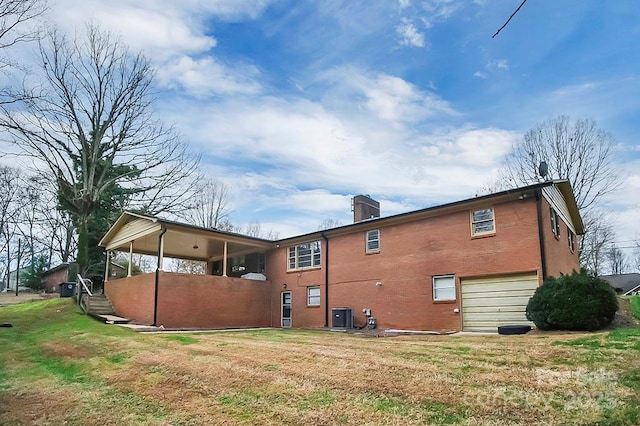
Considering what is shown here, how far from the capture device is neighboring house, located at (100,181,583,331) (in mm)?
14055

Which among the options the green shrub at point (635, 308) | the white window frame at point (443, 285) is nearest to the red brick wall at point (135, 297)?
the white window frame at point (443, 285)

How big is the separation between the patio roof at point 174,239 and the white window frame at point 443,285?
927 cm

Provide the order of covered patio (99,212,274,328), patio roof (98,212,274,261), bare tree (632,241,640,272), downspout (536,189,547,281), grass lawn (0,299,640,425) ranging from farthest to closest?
bare tree (632,241,640,272), patio roof (98,212,274,261), covered patio (99,212,274,328), downspout (536,189,547,281), grass lawn (0,299,640,425)

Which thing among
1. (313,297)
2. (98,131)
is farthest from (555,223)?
(98,131)

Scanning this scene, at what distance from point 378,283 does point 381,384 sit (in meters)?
11.3

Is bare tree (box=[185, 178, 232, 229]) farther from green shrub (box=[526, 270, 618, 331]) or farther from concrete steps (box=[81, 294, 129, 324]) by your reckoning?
green shrub (box=[526, 270, 618, 331])

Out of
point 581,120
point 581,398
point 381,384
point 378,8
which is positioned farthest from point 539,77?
point 581,120

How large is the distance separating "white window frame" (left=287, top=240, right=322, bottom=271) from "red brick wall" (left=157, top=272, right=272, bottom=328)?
168cm

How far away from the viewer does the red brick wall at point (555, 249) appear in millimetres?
13906

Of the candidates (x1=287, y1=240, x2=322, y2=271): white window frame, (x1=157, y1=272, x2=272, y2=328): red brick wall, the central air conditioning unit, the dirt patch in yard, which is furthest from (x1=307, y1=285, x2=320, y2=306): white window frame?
the dirt patch in yard

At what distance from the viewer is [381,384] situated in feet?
20.5

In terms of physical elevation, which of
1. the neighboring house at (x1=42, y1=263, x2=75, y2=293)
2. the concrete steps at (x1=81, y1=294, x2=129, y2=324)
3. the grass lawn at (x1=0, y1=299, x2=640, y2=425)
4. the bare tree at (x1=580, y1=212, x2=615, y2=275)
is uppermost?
the bare tree at (x1=580, y1=212, x2=615, y2=275)

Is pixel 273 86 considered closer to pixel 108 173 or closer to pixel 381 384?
pixel 381 384

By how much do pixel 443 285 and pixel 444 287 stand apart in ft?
0.28
